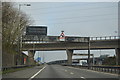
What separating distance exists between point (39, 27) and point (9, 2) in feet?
119

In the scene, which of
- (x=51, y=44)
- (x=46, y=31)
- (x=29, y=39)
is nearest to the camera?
(x=46, y=31)

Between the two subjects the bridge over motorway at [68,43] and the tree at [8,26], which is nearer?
the tree at [8,26]

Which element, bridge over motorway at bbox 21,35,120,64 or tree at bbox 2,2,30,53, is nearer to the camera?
tree at bbox 2,2,30,53

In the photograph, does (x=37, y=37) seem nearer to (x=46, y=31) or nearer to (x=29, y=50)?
(x=46, y=31)

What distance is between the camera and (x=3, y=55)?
45188 mm

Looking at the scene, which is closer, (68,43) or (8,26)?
(8,26)

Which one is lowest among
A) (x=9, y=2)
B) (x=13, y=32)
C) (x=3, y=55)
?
(x=3, y=55)

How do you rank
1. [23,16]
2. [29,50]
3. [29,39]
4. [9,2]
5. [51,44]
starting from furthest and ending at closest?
[29,50]
[51,44]
[29,39]
[23,16]
[9,2]

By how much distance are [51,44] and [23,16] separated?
29.3 m

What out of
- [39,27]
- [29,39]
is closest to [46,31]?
[39,27]

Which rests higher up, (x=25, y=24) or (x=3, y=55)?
(x=25, y=24)

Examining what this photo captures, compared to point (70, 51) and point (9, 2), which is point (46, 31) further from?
point (9, 2)

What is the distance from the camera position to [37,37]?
82.4m

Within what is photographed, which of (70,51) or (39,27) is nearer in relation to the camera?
(39,27)
